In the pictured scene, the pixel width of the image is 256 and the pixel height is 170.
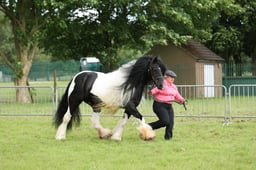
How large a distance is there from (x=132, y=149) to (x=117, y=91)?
61.7 inches

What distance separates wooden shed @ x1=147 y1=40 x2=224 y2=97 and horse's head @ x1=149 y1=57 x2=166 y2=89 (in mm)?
17223

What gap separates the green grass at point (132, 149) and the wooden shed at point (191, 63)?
47.8 feet

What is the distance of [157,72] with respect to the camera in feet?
30.3

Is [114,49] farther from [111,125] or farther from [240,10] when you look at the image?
[111,125]

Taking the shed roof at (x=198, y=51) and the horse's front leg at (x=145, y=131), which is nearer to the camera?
the horse's front leg at (x=145, y=131)

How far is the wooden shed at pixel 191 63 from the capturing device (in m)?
26.5

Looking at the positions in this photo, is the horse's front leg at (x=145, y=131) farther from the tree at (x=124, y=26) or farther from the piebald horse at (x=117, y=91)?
the tree at (x=124, y=26)

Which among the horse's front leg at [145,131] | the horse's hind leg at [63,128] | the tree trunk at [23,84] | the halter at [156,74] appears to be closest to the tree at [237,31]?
the tree trunk at [23,84]

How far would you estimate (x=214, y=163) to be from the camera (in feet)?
22.5

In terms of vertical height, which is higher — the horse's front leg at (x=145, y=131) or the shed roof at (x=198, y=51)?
the shed roof at (x=198, y=51)

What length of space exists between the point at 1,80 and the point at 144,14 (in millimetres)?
20096

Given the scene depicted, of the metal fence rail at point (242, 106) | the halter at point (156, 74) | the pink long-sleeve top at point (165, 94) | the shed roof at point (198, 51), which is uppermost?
the shed roof at point (198, 51)

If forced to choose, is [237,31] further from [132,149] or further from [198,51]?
[132,149]

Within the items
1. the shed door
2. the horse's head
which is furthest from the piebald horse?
the shed door
